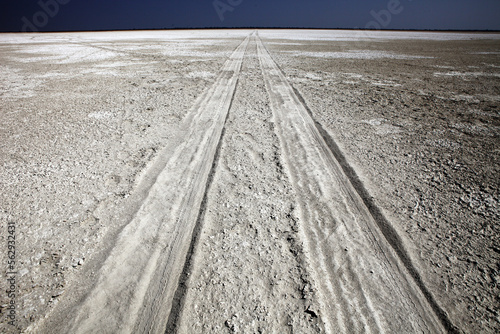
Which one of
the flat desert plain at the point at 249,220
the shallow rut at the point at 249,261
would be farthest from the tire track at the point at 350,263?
the shallow rut at the point at 249,261

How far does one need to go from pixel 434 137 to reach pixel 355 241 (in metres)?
3.14

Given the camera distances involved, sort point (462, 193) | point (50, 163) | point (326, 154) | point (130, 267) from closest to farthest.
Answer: point (130, 267) < point (462, 193) < point (50, 163) < point (326, 154)

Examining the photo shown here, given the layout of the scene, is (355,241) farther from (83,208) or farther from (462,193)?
(83,208)

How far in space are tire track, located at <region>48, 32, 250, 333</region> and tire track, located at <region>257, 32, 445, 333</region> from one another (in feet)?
3.65

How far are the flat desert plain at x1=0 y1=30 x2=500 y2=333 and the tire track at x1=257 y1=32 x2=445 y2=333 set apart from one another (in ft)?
0.04

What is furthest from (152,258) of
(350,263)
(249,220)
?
(350,263)

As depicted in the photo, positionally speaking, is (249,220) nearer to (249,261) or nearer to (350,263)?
(249,261)

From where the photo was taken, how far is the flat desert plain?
176 cm

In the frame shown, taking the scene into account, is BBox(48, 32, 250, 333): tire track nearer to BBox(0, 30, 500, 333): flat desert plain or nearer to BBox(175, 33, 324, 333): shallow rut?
BBox(0, 30, 500, 333): flat desert plain

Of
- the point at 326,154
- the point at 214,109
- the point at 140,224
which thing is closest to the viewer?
the point at 140,224

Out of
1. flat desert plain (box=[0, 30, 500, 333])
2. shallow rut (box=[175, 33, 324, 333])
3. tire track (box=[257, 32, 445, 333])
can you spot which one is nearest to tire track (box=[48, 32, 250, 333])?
flat desert plain (box=[0, 30, 500, 333])

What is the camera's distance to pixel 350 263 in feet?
6.88

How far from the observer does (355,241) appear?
2299mm

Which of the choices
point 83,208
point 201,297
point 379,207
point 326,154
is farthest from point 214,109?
point 201,297
